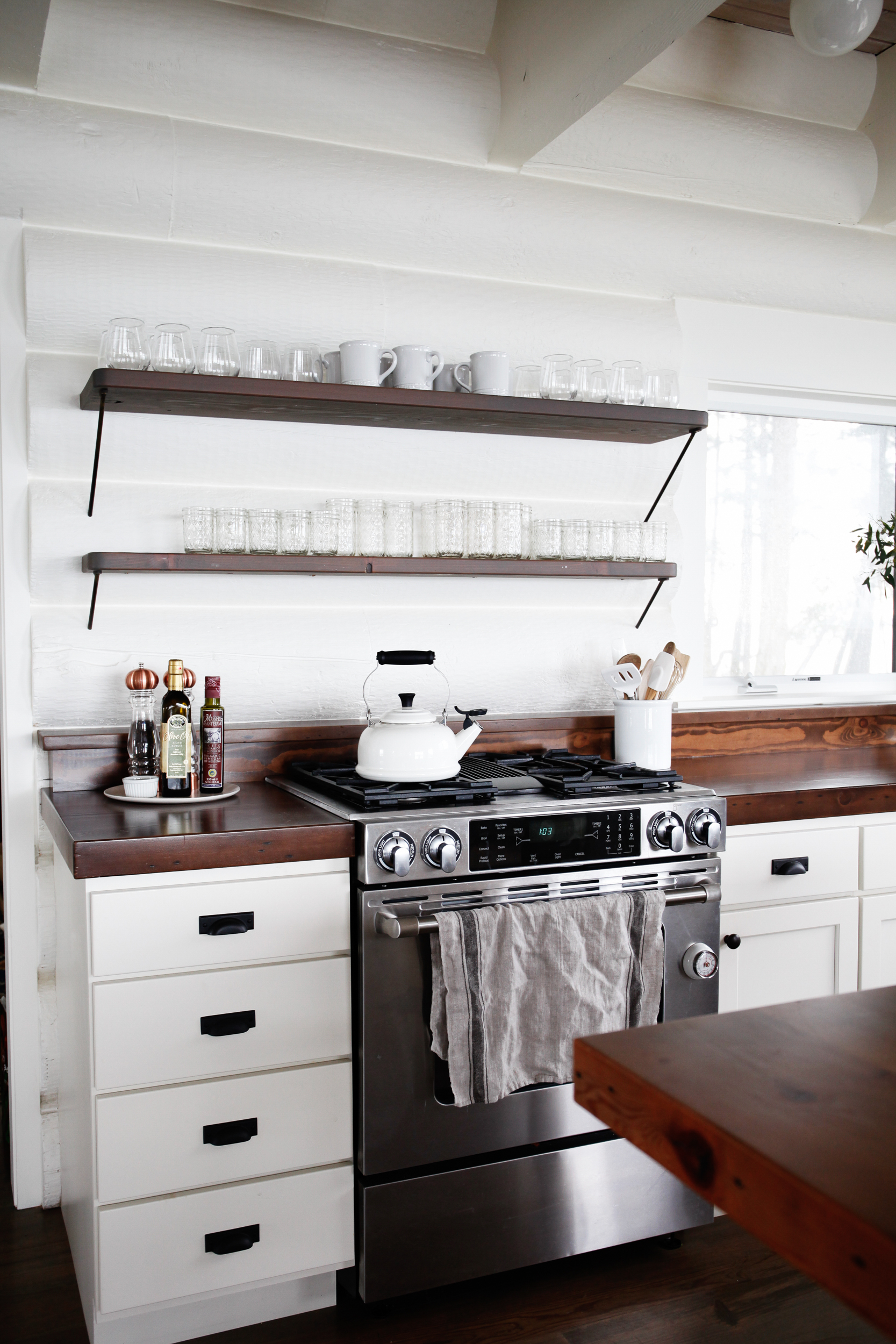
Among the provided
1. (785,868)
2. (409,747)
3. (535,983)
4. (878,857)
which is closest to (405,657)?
(409,747)

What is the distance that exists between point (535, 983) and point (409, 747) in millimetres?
543

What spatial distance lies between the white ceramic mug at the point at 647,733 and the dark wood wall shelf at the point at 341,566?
0.38m

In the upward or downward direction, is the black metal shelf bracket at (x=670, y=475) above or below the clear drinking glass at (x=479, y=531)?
above

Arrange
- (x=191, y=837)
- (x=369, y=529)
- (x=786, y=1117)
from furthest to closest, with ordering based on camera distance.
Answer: (x=369, y=529) < (x=191, y=837) < (x=786, y=1117)

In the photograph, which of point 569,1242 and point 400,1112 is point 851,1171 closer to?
point 400,1112

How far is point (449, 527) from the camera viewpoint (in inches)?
105


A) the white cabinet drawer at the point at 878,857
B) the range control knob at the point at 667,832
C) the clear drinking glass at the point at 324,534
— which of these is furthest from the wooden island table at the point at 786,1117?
the clear drinking glass at the point at 324,534

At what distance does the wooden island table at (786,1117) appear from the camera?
2.45 feet

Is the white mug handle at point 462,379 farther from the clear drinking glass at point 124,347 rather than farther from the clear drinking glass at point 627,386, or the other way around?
the clear drinking glass at point 124,347

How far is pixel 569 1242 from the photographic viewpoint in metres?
2.19

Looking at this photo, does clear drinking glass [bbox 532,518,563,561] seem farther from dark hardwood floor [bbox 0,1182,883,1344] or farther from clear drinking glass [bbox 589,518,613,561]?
dark hardwood floor [bbox 0,1182,883,1344]

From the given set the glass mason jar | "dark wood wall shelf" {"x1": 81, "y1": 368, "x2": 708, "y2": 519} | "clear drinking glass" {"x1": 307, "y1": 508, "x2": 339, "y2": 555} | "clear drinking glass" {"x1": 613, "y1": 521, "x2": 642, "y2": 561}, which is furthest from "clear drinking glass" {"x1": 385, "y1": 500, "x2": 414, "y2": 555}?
the glass mason jar

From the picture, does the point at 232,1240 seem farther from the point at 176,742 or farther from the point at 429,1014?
the point at 176,742

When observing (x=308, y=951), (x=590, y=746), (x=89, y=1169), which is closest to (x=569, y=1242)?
(x=308, y=951)
